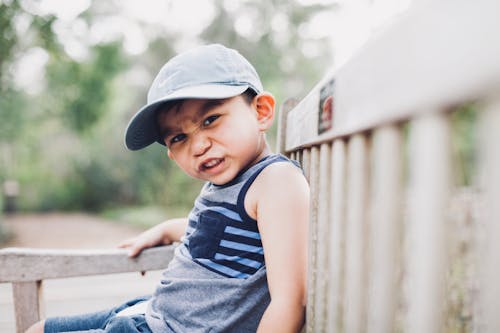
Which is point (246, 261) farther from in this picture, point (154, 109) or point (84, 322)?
point (84, 322)

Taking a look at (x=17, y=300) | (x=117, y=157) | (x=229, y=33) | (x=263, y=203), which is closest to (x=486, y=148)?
(x=263, y=203)

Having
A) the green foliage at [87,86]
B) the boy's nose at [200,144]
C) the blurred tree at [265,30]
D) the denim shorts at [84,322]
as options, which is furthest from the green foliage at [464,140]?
the green foliage at [87,86]

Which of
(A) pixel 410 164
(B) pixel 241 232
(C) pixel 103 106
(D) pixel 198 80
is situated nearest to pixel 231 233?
(B) pixel 241 232

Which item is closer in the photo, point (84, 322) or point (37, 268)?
point (84, 322)

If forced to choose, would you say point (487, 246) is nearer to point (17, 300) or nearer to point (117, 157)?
point (17, 300)

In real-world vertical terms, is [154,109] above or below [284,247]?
above

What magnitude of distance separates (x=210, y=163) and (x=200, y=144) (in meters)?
0.07

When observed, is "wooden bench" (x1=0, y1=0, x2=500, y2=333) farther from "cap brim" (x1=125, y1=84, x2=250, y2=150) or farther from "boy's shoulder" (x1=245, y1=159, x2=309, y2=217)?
"cap brim" (x1=125, y1=84, x2=250, y2=150)

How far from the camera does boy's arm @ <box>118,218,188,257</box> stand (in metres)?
1.77

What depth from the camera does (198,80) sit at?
3.95 feet

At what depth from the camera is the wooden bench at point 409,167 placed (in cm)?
41

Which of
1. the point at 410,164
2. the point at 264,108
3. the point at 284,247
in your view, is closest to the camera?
the point at 410,164

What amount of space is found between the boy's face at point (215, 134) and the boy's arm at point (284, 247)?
16 centimetres

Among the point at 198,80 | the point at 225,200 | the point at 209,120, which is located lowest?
the point at 225,200
